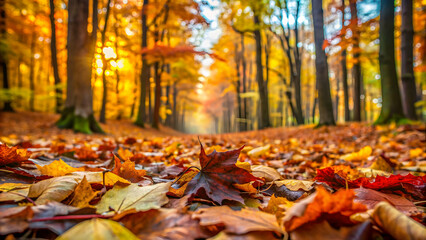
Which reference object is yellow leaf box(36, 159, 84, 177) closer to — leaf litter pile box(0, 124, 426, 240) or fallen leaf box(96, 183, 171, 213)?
leaf litter pile box(0, 124, 426, 240)

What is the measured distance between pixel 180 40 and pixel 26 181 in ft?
74.2

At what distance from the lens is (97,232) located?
498mm

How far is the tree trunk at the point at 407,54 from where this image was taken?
6.44m

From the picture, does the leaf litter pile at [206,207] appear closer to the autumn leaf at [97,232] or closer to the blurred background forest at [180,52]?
the autumn leaf at [97,232]

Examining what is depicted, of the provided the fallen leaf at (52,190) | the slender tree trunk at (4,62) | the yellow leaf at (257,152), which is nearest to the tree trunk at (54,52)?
the slender tree trunk at (4,62)

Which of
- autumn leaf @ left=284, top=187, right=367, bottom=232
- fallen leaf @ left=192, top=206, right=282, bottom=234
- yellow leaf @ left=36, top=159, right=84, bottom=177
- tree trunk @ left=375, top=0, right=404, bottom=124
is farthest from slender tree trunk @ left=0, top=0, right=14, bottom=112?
tree trunk @ left=375, top=0, right=404, bottom=124

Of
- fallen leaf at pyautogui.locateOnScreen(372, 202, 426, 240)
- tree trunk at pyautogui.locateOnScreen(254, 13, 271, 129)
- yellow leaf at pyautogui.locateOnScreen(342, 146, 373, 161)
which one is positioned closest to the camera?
fallen leaf at pyautogui.locateOnScreen(372, 202, 426, 240)

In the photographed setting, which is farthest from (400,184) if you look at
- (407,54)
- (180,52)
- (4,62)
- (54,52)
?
(4,62)

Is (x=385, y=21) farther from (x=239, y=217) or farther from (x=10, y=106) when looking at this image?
(x=10, y=106)

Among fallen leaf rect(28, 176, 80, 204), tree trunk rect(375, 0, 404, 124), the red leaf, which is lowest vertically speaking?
Answer: the red leaf

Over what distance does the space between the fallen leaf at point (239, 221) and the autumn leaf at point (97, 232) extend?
0.18 metres

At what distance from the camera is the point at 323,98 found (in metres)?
7.27

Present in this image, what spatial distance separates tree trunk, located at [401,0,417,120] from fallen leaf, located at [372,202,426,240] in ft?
25.1

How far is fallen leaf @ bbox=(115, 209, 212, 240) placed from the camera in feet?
1.87
